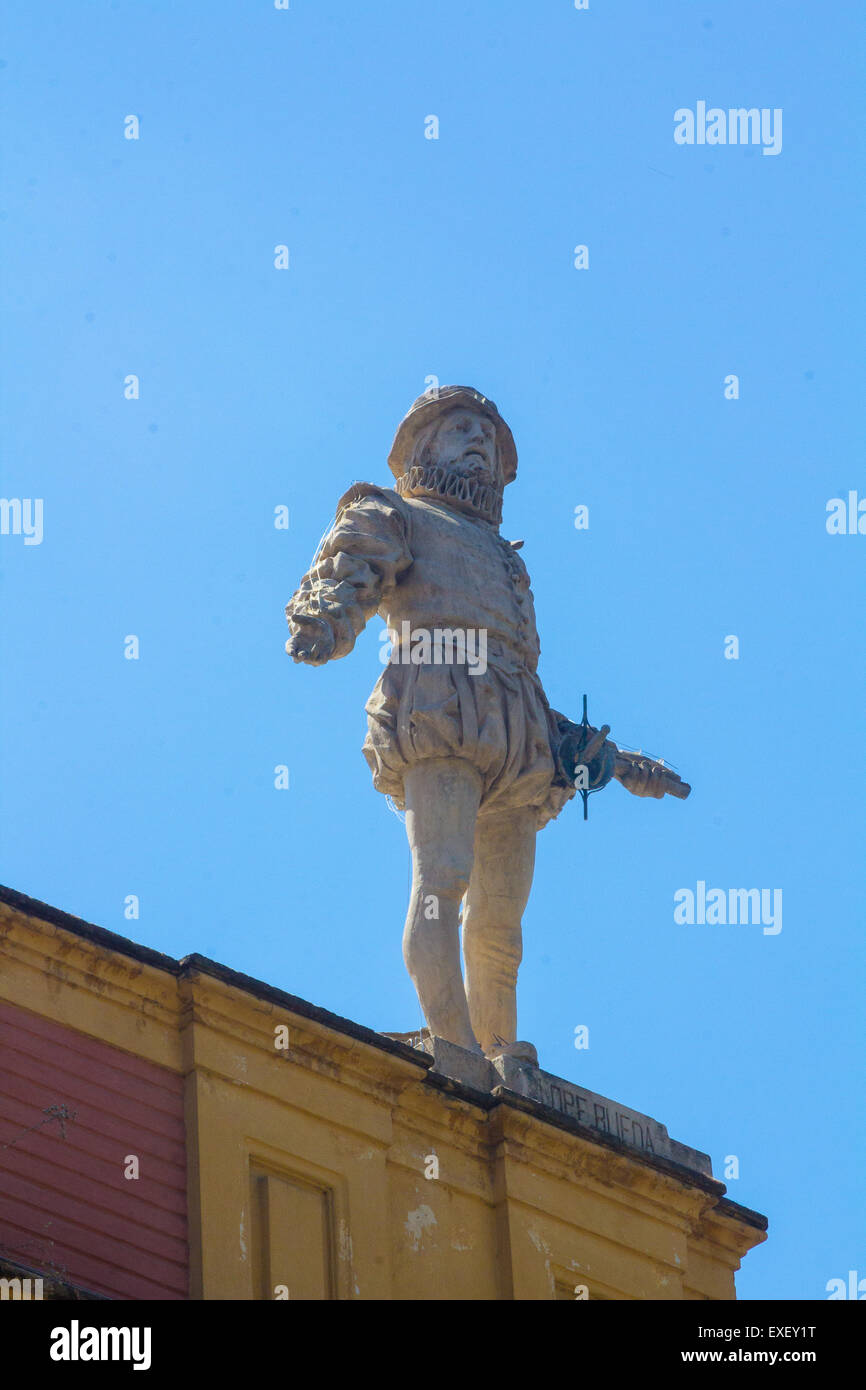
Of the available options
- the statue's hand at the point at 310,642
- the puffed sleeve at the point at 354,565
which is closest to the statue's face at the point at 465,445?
the puffed sleeve at the point at 354,565

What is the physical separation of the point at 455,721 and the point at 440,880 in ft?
3.36

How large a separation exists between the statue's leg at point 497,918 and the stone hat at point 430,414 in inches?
99.0

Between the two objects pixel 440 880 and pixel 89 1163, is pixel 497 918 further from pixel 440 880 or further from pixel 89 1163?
pixel 89 1163

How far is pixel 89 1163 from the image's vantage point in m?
16.8

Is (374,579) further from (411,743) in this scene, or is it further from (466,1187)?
(466,1187)

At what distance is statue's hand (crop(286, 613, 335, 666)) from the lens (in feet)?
63.5

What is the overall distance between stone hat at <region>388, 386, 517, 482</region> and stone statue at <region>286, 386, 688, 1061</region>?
26 centimetres

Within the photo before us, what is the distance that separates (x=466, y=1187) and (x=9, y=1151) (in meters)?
3.31

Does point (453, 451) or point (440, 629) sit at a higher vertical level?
point (453, 451)

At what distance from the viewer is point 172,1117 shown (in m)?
17.4

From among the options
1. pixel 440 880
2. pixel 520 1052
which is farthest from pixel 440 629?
pixel 520 1052

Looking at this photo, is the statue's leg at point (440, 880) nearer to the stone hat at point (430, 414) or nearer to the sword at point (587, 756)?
the sword at point (587, 756)
